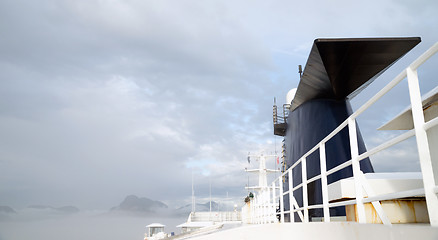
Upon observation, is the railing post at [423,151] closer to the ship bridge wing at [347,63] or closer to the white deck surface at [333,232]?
the white deck surface at [333,232]

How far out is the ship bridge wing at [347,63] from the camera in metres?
6.40

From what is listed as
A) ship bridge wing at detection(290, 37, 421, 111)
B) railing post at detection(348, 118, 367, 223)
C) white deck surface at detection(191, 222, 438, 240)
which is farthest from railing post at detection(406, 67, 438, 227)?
ship bridge wing at detection(290, 37, 421, 111)

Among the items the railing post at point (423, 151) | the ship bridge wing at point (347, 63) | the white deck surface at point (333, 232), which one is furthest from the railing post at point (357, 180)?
the ship bridge wing at point (347, 63)

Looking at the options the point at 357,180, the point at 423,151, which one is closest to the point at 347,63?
the point at 357,180

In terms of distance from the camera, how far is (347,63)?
22.9ft

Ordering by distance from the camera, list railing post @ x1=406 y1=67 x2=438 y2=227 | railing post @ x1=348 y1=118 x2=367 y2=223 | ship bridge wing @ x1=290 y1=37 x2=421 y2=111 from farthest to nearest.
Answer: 1. ship bridge wing @ x1=290 y1=37 x2=421 y2=111
2. railing post @ x1=348 y1=118 x2=367 y2=223
3. railing post @ x1=406 y1=67 x2=438 y2=227

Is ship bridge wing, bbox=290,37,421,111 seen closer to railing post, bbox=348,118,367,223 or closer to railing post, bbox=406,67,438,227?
railing post, bbox=348,118,367,223

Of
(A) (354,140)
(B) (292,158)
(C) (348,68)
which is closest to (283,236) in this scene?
(A) (354,140)

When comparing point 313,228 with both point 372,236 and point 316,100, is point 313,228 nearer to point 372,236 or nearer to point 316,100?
point 372,236

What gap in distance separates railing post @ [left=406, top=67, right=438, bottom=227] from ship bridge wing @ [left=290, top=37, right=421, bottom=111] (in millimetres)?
4605

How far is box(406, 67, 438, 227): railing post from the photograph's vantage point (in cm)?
177

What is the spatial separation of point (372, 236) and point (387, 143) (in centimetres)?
68

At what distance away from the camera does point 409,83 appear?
6.55 ft

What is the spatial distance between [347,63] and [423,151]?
18.1ft
